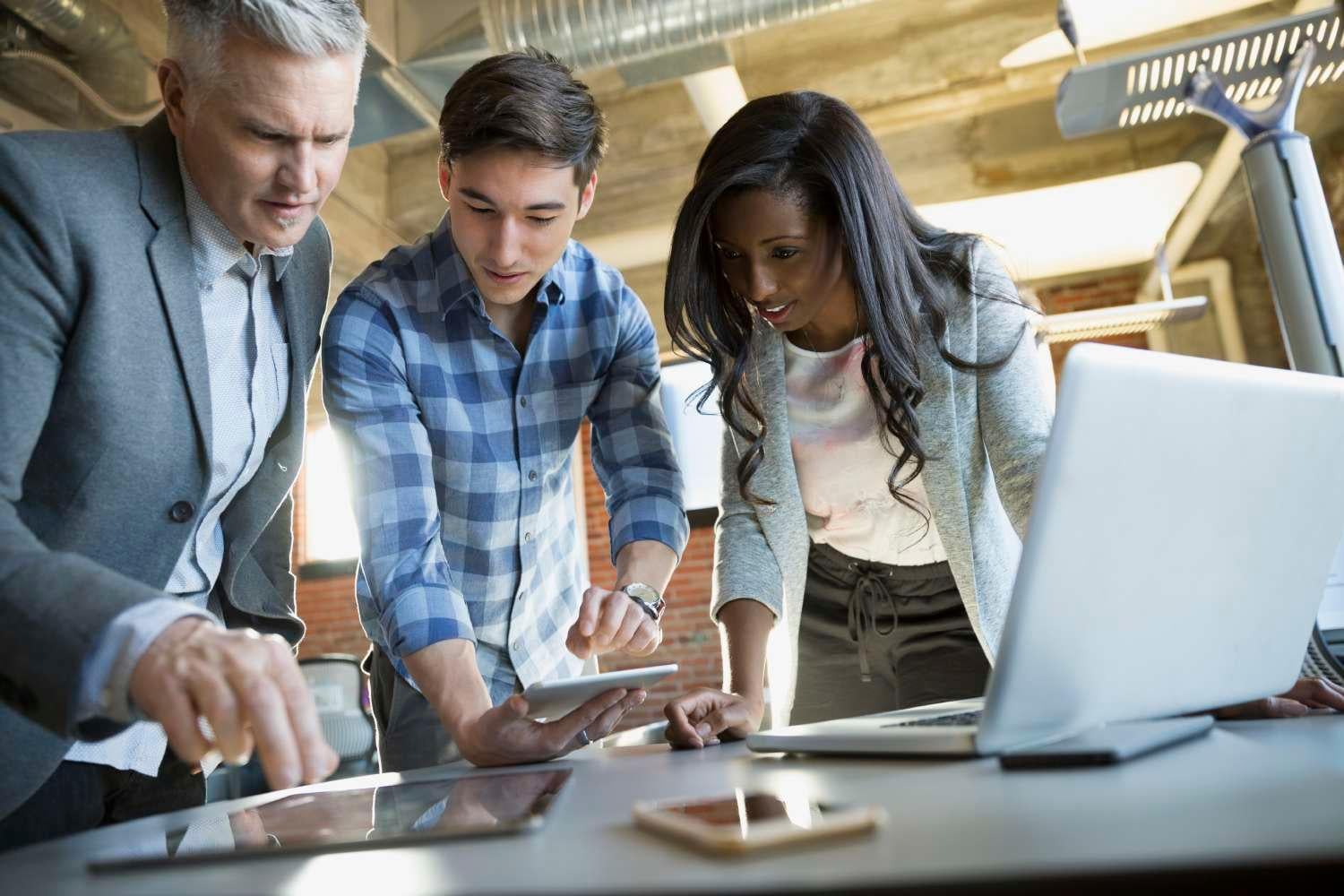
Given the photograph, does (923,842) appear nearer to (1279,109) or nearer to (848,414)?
(848,414)

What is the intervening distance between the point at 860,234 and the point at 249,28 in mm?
818

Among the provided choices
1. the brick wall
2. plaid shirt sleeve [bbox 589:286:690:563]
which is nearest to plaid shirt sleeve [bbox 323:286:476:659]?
plaid shirt sleeve [bbox 589:286:690:563]

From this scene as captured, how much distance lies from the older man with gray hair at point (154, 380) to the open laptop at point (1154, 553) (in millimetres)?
536

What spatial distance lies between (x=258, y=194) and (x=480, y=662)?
0.75 m

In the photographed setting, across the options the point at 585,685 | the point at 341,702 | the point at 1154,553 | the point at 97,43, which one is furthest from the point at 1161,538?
the point at 341,702

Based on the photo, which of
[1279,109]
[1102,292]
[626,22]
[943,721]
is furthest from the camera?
[1102,292]

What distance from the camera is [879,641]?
1.52 metres

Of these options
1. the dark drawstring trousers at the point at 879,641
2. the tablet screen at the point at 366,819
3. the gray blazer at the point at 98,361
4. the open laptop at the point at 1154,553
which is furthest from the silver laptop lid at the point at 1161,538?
the gray blazer at the point at 98,361

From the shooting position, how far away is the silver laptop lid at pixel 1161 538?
0.67m

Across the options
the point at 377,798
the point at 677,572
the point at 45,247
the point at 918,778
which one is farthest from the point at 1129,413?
the point at 677,572

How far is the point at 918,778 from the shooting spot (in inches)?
26.4

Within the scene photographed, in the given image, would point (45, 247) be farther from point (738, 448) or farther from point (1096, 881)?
point (1096, 881)

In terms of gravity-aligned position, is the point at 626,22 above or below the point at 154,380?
above

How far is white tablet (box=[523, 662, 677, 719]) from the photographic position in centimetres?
98
